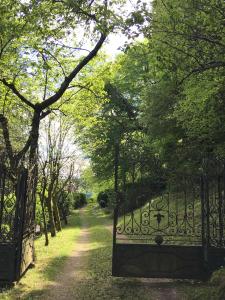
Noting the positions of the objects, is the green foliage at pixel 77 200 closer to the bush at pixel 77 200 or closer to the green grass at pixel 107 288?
the bush at pixel 77 200

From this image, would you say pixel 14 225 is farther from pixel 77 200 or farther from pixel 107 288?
pixel 77 200

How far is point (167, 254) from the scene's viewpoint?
9859 mm

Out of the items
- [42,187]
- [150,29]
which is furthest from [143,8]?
[42,187]

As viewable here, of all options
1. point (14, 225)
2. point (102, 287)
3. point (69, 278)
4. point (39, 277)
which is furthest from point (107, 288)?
point (14, 225)

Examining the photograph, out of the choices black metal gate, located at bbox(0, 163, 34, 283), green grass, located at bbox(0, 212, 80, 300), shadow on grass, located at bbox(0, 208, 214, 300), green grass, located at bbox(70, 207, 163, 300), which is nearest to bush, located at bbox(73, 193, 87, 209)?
green grass, located at bbox(0, 212, 80, 300)

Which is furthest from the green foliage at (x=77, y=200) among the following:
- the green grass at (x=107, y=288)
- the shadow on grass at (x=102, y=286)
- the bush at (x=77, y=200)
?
the green grass at (x=107, y=288)

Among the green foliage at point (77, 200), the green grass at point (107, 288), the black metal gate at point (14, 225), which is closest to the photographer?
the green grass at point (107, 288)

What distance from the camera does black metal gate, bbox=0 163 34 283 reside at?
371 inches

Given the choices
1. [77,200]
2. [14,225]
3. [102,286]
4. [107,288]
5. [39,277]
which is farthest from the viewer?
[77,200]

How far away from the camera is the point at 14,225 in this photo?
9.64 meters

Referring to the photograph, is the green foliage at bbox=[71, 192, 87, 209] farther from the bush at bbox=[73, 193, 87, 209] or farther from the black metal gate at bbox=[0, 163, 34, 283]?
the black metal gate at bbox=[0, 163, 34, 283]

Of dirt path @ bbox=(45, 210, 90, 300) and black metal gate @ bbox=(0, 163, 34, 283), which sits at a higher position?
black metal gate @ bbox=(0, 163, 34, 283)

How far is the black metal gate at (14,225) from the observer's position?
9430 millimetres

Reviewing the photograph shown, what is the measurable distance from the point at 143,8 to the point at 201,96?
2.40 metres
